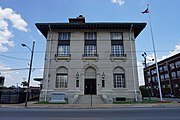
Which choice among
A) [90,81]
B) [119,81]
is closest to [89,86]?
[90,81]

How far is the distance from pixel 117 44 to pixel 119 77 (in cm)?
639

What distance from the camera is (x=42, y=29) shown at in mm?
28062

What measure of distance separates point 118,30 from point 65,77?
44.8 ft

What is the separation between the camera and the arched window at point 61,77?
83.5 feet

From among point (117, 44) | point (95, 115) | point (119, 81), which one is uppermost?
point (117, 44)

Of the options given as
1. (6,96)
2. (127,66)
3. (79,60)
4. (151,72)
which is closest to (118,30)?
(127,66)

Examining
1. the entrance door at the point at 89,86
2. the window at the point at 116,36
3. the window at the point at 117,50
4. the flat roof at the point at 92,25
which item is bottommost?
the entrance door at the point at 89,86

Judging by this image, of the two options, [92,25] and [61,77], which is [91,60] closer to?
[61,77]

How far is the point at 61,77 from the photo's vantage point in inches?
1016

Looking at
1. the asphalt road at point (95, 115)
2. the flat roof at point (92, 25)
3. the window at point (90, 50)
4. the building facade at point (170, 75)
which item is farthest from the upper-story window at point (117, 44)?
the building facade at point (170, 75)

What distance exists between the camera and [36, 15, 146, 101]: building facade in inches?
985

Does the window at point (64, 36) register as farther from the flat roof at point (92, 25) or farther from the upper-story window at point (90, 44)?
the upper-story window at point (90, 44)

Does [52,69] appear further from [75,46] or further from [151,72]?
[151,72]

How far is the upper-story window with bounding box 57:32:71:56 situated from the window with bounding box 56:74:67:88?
418 cm
